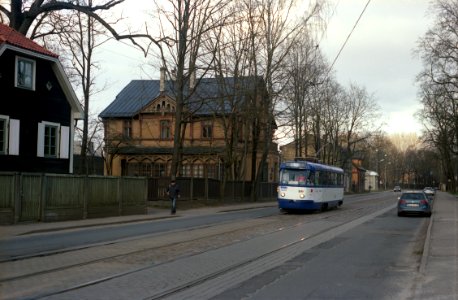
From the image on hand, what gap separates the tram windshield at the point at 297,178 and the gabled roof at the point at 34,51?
1345 centimetres

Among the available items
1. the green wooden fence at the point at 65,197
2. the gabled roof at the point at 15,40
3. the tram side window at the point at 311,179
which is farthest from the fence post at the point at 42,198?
the tram side window at the point at 311,179

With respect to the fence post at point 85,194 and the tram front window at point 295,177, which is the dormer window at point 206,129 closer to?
the tram front window at point 295,177

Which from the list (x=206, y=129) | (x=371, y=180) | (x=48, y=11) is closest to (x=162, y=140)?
(x=206, y=129)

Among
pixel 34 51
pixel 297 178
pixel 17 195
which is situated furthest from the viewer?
pixel 297 178

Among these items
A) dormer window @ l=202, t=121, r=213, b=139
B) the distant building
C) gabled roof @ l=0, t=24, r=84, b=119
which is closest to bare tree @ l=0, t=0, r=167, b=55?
gabled roof @ l=0, t=24, r=84, b=119

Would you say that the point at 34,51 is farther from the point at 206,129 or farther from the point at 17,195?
the point at 206,129

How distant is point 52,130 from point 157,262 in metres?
22.3

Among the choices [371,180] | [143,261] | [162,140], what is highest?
[162,140]

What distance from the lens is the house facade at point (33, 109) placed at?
2828 centimetres

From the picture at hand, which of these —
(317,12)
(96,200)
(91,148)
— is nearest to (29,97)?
(96,200)

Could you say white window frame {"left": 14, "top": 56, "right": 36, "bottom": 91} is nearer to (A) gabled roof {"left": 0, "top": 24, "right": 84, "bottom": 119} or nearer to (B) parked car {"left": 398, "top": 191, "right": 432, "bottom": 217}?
(A) gabled roof {"left": 0, "top": 24, "right": 84, "bottom": 119}

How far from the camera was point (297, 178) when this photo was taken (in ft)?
101

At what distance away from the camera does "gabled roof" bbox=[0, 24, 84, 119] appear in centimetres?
2772

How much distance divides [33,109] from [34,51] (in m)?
3.22
